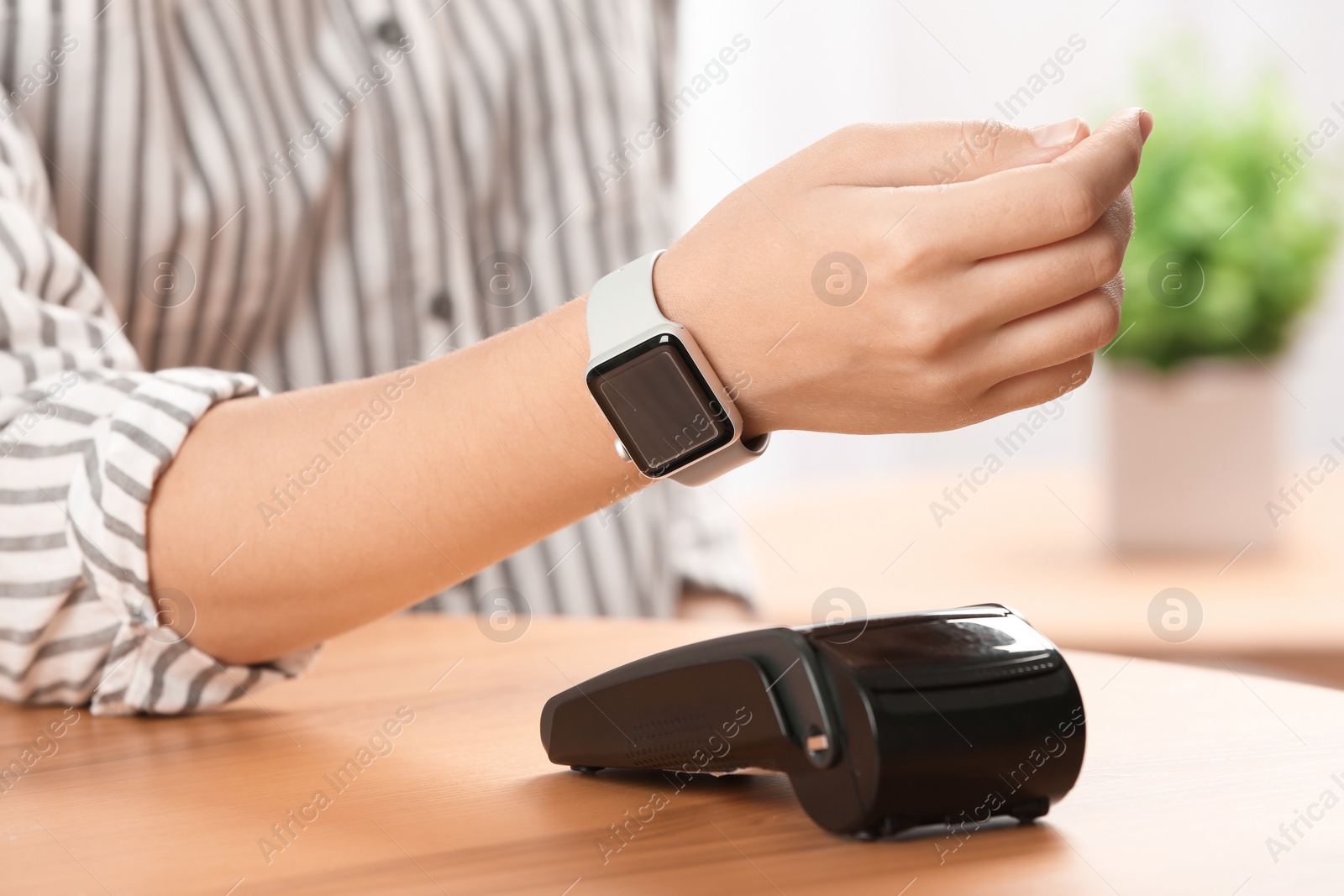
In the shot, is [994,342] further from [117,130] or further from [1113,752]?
[117,130]

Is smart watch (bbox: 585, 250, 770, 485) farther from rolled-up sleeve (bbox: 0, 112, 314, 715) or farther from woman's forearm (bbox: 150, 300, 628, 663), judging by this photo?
rolled-up sleeve (bbox: 0, 112, 314, 715)

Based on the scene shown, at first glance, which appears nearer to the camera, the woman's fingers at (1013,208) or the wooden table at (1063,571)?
the woman's fingers at (1013,208)

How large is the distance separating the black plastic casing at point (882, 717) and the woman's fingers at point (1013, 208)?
0.13 meters

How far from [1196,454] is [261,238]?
98cm

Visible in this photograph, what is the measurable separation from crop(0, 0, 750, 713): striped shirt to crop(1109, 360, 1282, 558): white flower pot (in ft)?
1.61

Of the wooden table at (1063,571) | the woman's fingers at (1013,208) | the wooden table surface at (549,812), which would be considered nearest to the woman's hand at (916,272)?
the woman's fingers at (1013,208)

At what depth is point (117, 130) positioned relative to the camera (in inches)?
34.5

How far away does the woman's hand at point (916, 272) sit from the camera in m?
0.43

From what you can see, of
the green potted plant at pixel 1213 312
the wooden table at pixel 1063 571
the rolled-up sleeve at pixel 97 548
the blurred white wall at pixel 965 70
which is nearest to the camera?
the rolled-up sleeve at pixel 97 548

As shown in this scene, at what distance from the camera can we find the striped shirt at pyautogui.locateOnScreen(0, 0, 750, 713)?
60cm

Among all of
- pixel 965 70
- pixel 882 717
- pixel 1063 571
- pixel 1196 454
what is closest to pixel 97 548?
pixel 882 717

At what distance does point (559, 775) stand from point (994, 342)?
24 centimetres

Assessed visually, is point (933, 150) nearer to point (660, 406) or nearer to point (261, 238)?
point (660, 406)

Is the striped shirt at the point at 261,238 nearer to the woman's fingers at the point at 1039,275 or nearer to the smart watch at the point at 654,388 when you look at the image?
the smart watch at the point at 654,388
